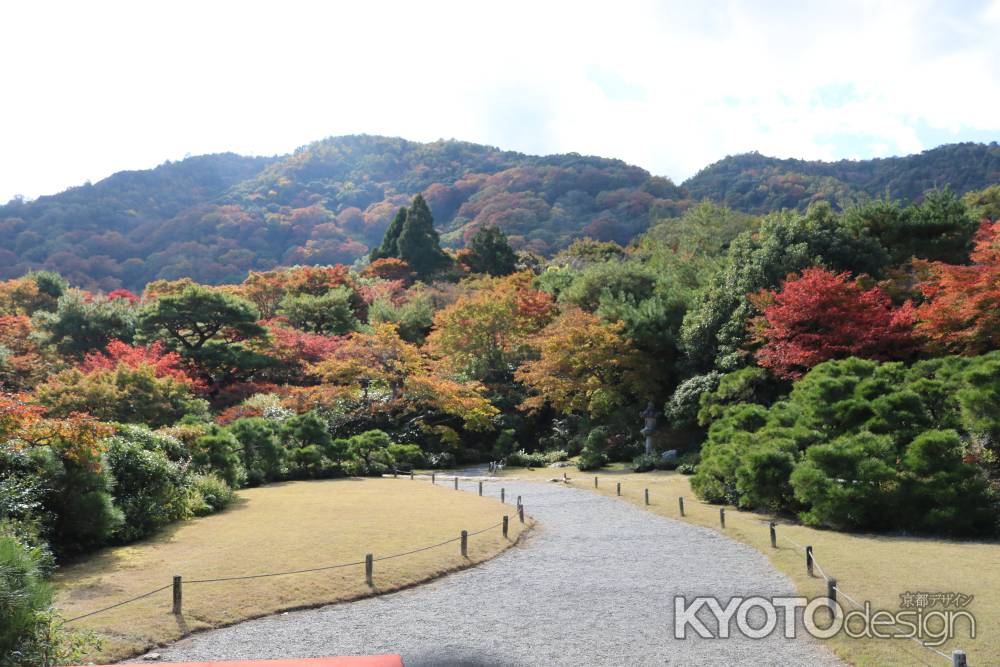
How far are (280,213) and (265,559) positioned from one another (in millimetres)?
103586

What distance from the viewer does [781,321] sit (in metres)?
20.1

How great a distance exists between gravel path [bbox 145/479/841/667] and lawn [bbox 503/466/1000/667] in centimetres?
43

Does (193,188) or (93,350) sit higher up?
(193,188)

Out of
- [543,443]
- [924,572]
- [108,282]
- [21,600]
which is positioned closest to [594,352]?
[543,443]

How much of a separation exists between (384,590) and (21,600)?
15.1 feet

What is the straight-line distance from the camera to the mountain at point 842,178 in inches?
2815

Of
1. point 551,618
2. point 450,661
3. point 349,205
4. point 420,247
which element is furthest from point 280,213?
point 450,661

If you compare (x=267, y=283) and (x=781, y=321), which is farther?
(x=267, y=283)

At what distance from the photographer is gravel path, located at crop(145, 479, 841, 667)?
6.99m

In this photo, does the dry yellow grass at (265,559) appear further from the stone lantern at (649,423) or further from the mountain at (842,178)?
the mountain at (842,178)

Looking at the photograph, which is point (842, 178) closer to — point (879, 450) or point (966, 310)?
point (966, 310)

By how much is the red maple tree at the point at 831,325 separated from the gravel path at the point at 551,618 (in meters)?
9.16

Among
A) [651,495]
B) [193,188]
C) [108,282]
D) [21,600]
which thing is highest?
[193,188]

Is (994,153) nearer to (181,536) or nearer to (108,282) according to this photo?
(181,536)
